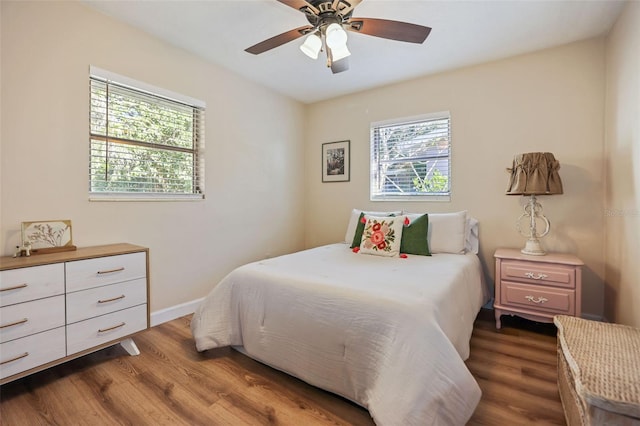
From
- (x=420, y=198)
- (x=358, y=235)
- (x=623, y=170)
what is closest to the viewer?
(x=623, y=170)

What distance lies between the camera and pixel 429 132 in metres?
3.24

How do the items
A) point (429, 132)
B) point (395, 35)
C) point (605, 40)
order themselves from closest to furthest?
1. point (395, 35)
2. point (605, 40)
3. point (429, 132)

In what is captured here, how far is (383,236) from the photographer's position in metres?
2.60

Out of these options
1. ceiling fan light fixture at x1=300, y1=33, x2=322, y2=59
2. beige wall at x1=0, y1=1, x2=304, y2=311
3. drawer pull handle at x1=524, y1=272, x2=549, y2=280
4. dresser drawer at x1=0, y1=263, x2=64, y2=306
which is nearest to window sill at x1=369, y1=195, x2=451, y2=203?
drawer pull handle at x1=524, y1=272, x2=549, y2=280

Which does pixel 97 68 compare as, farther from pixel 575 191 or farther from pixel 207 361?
pixel 575 191

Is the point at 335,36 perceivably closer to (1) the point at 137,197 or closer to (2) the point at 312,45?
(2) the point at 312,45

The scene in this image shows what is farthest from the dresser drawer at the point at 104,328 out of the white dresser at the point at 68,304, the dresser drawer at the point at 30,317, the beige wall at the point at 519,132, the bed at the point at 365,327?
the beige wall at the point at 519,132

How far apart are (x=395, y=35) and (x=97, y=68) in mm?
2145

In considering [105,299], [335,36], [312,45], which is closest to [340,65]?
[312,45]

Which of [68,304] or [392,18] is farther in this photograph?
[392,18]

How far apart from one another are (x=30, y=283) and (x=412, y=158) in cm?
334

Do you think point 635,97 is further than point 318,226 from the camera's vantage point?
No

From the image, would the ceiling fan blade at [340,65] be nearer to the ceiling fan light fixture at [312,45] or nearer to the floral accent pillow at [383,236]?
the ceiling fan light fixture at [312,45]

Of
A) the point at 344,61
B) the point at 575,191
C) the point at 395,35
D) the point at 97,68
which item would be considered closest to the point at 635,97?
the point at 575,191
